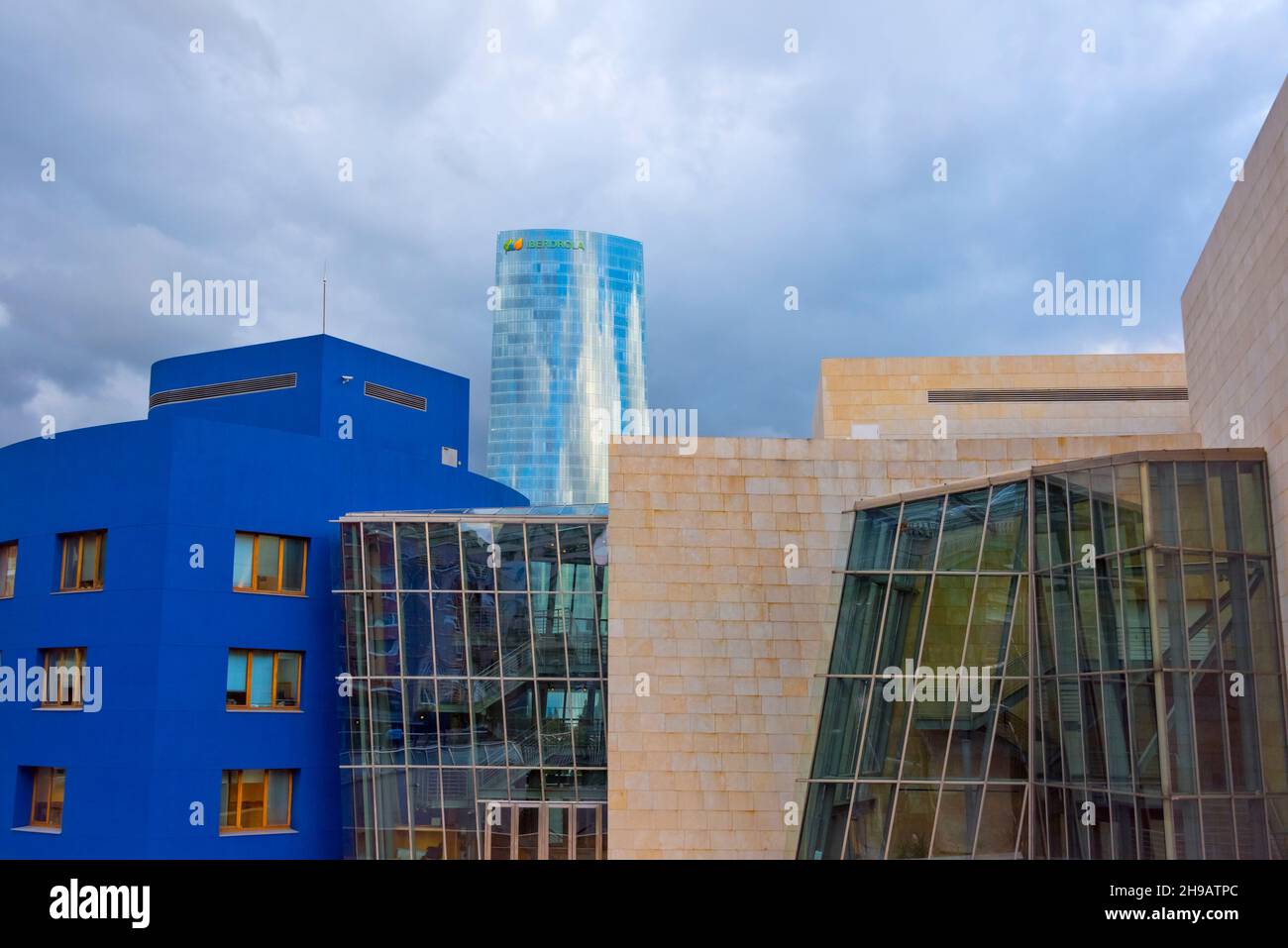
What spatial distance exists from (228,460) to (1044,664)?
18520mm

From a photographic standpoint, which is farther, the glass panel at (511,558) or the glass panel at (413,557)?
the glass panel at (413,557)

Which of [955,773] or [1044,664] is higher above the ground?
[1044,664]

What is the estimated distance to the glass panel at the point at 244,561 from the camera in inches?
1032

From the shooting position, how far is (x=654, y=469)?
22.7m

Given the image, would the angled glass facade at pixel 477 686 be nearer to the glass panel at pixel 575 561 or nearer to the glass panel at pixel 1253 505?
the glass panel at pixel 575 561

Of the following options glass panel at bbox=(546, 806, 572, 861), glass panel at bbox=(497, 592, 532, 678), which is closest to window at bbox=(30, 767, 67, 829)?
glass panel at bbox=(497, 592, 532, 678)

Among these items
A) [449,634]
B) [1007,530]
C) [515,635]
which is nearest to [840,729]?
[1007,530]

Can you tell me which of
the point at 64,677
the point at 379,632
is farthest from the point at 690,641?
the point at 64,677

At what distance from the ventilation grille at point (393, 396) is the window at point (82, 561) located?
10.0 m

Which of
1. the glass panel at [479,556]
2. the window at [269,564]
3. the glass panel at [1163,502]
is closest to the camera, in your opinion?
the glass panel at [1163,502]

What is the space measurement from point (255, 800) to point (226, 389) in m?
14.2

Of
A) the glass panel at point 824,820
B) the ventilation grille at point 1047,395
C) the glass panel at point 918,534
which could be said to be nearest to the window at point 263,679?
the glass panel at point 824,820

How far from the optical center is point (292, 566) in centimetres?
2720
